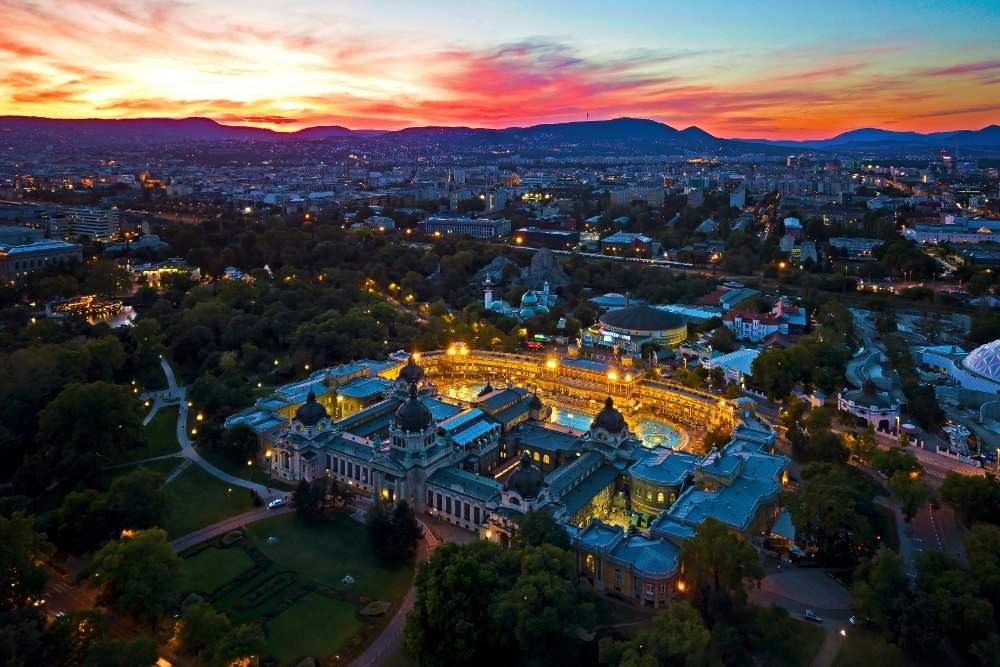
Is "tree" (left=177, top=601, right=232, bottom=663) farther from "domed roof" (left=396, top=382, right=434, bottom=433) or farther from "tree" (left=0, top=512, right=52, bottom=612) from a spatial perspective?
"domed roof" (left=396, top=382, right=434, bottom=433)

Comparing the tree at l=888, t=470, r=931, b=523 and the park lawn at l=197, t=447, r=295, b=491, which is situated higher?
the tree at l=888, t=470, r=931, b=523

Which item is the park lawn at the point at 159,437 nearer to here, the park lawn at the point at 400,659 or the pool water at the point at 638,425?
the pool water at the point at 638,425

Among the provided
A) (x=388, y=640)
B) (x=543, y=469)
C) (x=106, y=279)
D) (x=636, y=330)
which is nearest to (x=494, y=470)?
(x=543, y=469)

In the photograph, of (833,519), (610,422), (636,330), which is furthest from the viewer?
(636,330)

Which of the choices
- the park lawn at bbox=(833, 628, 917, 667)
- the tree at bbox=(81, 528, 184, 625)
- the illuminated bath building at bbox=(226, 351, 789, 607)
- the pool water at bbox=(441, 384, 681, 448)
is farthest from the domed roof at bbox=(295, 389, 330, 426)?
the park lawn at bbox=(833, 628, 917, 667)

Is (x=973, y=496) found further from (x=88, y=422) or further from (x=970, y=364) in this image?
(x=88, y=422)

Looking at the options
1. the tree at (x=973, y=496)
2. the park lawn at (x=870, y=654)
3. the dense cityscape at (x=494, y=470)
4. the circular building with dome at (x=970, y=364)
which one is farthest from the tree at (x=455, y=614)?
the circular building with dome at (x=970, y=364)
